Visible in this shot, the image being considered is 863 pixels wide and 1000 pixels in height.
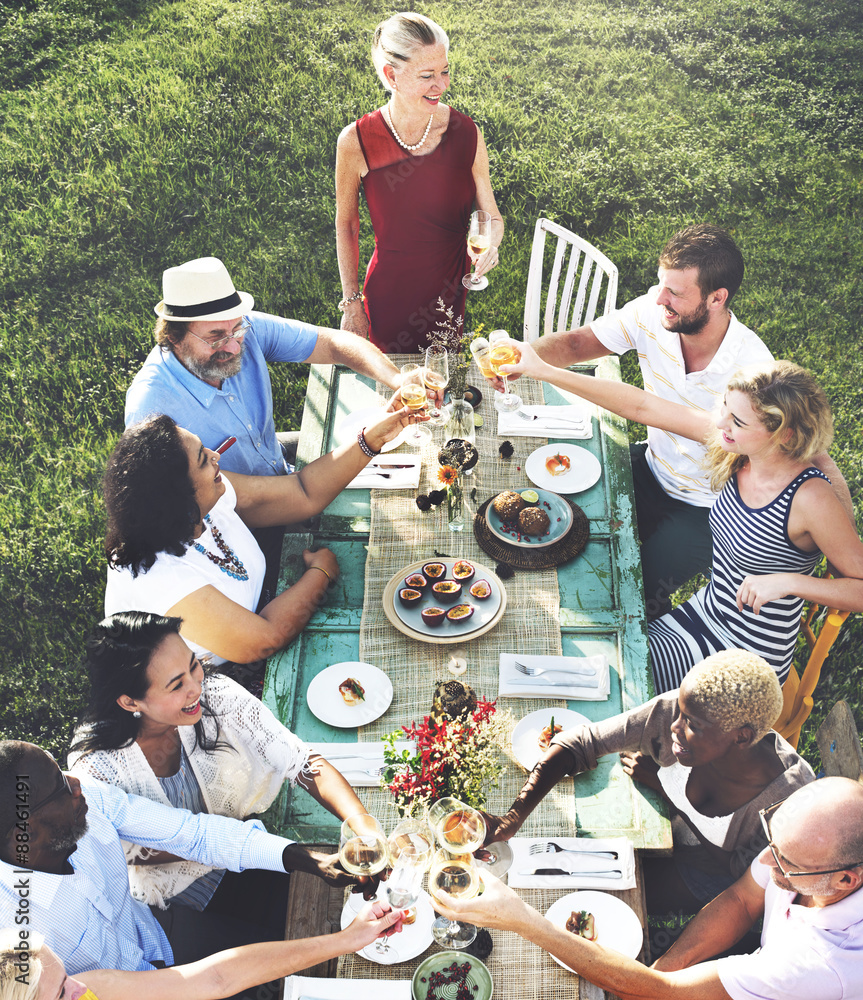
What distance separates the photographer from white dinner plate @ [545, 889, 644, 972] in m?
2.44

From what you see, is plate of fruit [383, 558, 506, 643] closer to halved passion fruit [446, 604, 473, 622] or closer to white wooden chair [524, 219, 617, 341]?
halved passion fruit [446, 604, 473, 622]

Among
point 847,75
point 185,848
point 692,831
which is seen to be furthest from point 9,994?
point 847,75

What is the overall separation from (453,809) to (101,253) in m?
6.16

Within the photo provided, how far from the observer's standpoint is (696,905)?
2.92 meters

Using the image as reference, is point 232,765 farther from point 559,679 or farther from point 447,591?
point 559,679

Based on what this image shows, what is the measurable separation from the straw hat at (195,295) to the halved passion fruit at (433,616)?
56.9 inches

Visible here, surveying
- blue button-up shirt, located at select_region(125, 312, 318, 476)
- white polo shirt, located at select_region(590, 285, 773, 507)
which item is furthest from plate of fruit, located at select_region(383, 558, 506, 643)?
white polo shirt, located at select_region(590, 285, 773, 507)

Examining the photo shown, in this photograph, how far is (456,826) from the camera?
234cm

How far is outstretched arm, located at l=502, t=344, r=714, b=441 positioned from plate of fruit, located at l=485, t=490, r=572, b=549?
552mm

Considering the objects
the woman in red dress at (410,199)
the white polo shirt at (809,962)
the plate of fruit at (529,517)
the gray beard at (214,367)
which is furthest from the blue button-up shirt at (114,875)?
the woman in red dress at (410,199)

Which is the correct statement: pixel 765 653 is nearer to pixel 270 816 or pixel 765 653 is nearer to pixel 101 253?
pixel 270 816

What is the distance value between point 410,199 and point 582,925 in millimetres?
3434

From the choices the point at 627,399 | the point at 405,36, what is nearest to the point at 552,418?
the point at 627,399

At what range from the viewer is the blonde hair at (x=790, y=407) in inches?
124
